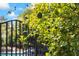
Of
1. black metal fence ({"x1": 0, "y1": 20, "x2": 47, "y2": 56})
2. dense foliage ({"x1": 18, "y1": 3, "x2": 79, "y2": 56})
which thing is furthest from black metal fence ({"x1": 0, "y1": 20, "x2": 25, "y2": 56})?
dense foliage ({"x1": 18, "y1": 3, "x2": 79, "y2": 56})

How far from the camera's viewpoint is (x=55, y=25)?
2.14 m

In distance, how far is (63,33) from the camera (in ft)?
7.06

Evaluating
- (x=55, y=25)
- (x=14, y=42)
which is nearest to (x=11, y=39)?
(x=14, y=42)

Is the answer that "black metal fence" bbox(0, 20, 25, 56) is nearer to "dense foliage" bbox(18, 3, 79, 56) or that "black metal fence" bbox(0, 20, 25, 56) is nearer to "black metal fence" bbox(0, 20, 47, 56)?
"black metal fence" bbox(0, 20, 47, 56)

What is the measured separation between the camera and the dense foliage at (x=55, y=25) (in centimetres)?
214

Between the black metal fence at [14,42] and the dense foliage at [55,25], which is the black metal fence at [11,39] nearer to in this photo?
the black metal fence at [14,42]

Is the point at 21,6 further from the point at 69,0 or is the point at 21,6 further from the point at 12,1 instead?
the point at 69,0

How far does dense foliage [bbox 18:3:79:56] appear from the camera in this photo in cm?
214

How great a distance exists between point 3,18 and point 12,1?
0.20m

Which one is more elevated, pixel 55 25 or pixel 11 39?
pixel 55 25

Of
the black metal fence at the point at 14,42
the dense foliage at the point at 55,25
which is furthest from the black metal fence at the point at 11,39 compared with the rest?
the dense foliage at the point at 55,25

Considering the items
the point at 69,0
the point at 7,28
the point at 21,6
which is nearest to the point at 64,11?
the point at 69,0

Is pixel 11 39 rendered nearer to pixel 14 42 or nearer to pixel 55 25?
pixel 14 42

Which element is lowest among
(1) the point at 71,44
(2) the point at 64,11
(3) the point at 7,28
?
(1) the point at 71,44
